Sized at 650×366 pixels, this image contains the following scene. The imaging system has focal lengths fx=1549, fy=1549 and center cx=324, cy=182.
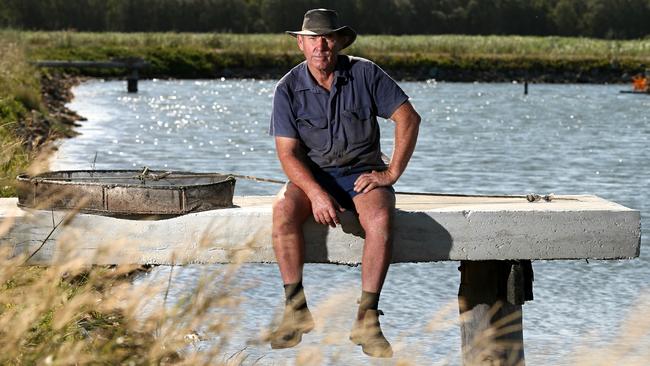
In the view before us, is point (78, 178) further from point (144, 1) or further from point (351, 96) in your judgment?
point (144, 1)

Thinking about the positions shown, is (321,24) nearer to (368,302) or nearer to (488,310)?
(368,302)

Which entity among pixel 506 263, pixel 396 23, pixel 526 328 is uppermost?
pixel 506 263

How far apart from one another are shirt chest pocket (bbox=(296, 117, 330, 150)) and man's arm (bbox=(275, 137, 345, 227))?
0.05 metres

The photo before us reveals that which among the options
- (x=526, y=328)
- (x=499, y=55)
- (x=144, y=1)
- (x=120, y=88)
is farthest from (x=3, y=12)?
(x=526, y=328)

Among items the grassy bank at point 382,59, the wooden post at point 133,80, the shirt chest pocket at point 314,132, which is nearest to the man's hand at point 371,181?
the shirt chest pocket at point 314,132

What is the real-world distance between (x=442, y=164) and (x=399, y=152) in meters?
15.6

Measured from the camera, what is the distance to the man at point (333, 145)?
6.45 metres

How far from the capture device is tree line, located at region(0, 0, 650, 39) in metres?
96.9

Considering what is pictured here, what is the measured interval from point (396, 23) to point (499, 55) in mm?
42177

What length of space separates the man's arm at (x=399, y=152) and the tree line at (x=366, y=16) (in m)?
87.1

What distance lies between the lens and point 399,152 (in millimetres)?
6625

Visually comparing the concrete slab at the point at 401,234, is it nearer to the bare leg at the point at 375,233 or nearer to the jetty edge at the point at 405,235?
the jetty edge at the point at 405,235

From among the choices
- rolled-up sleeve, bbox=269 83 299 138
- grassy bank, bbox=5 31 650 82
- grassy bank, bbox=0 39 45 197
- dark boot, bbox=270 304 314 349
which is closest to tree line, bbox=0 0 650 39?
grassy bank, bbox=5 31 650 82

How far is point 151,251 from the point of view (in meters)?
6.80
